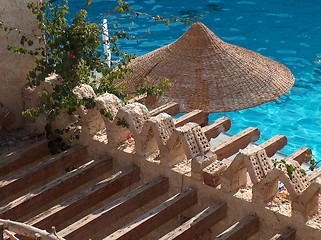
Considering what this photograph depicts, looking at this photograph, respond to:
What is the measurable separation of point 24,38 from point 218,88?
4312mm

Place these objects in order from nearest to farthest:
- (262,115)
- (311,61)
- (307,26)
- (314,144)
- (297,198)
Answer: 1. (297,198)
2. (314,144)
3. (262,115)
4. (311,61)
5. (307,26)

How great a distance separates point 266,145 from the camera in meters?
7.23

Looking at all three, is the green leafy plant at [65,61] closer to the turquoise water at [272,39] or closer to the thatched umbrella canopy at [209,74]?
the thatched umbrella canopy at [209,74]

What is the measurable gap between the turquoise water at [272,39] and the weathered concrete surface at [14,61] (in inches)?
278

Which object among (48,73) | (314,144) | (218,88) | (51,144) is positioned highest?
(48,73)

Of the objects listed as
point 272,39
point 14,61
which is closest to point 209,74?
point 14,61

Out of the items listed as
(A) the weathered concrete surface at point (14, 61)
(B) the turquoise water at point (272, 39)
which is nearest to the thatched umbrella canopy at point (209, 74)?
(B) the turquoise water at point (272, 39)

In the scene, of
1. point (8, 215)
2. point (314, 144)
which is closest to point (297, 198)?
point (8, 215)

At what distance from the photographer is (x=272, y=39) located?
18.9m

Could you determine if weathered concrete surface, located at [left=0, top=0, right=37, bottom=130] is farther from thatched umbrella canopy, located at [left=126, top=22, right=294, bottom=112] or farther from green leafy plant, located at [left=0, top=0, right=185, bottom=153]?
thatched umbrella canopy, located at [left=126, top=22, right=294, bottom=112]

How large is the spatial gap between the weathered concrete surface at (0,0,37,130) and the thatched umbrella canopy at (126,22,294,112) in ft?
10.8

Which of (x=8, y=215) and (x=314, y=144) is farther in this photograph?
(x=314, y=144)

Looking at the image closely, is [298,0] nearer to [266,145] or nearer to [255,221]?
[266,145]

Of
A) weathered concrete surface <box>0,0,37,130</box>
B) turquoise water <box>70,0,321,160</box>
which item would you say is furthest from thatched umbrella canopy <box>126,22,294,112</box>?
weathered concrete surface <box>0,0,37,130</box>
